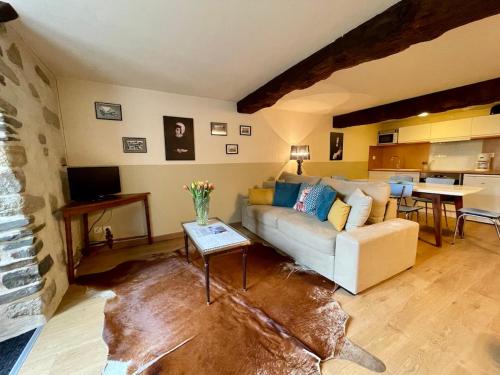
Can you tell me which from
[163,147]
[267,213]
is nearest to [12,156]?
[163,147]

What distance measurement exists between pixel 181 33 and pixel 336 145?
422 cm

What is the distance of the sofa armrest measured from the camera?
1.81 m

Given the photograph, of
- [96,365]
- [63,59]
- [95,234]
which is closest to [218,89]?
[63,59]

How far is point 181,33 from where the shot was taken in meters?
1.71

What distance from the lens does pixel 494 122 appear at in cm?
369

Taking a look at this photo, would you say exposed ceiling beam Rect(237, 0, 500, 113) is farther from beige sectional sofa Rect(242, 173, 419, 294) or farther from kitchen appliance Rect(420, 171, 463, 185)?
kitchen appliance Rect(420, 171, 463, 185)

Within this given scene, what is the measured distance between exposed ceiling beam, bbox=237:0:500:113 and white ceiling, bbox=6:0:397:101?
77 mm

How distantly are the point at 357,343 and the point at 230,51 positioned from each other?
257 cm

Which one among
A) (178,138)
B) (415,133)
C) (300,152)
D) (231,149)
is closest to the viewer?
(178,138)

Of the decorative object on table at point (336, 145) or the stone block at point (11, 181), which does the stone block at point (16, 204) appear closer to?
the stone block at point (11, 181)

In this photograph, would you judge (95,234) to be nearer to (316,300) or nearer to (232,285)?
(232,285)

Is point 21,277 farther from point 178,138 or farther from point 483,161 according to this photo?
point 483,161

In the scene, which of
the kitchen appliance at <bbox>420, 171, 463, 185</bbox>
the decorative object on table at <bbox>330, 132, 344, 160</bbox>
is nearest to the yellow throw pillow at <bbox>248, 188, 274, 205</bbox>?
the decorative object on table at <bbox>330, 132, 344, 160</bbox>

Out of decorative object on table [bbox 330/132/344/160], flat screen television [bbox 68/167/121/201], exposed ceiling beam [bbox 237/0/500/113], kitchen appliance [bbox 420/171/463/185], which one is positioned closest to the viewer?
exposed ceiling beam [bbox 237/0/500/113]
